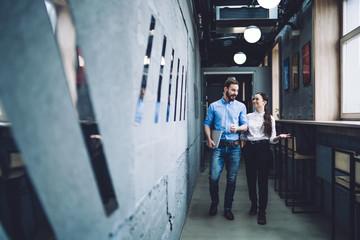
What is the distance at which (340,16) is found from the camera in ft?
11.1

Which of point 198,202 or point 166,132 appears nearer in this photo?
point 166,132

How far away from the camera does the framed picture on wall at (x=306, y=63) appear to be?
3.75 m

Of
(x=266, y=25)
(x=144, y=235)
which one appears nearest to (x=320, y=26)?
(x=266, y=25)

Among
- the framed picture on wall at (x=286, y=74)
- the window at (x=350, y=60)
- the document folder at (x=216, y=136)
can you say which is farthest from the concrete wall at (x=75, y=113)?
the framed picture on wall at (x=286, y=74)

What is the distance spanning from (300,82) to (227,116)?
188cm

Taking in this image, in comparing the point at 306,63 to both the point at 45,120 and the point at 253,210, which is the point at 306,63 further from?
the point at 45,120

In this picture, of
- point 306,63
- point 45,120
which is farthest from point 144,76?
point 306,63

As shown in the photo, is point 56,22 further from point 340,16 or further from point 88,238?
point 340,16

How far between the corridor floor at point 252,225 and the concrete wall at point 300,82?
53.1 inches

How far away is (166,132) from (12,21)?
129 centimetres

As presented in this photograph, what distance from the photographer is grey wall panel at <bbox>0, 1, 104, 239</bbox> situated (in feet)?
1.95

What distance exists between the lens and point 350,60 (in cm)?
320

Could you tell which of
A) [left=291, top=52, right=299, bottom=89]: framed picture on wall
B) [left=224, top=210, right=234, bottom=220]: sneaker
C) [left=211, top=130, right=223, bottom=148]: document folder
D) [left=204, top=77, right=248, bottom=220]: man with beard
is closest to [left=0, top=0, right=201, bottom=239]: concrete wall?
[left=211, top=130, right=223, bottom=148]: document folder

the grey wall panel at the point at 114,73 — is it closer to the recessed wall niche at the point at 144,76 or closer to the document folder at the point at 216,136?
the recessed wall niche at the point at 144,76
